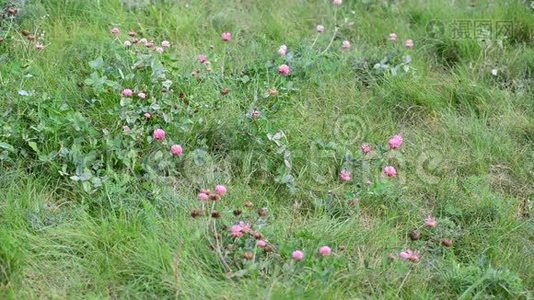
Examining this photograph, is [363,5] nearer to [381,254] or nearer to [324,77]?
[324,77]

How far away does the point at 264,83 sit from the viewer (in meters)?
3.92

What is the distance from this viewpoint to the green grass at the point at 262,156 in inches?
111

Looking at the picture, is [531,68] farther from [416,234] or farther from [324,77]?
[416,234]

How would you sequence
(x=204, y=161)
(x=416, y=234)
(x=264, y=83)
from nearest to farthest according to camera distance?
(x=416, y=234) → (x=204, y=161) → (x=264, y=83)

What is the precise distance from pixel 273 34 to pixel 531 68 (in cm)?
152

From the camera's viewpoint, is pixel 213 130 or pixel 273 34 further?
pixel 273 34

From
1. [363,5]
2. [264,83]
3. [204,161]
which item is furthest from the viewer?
[363,5]

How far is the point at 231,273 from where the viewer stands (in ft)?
8.96

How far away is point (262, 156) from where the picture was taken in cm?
346

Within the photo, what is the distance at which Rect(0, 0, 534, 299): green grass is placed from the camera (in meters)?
2.83

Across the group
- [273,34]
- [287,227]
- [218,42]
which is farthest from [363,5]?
[287,227]

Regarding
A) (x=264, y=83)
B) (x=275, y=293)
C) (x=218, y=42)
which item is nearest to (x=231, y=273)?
(x=275, y=293)

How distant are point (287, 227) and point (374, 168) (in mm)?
611

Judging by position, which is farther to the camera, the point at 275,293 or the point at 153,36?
the point at 153,36
